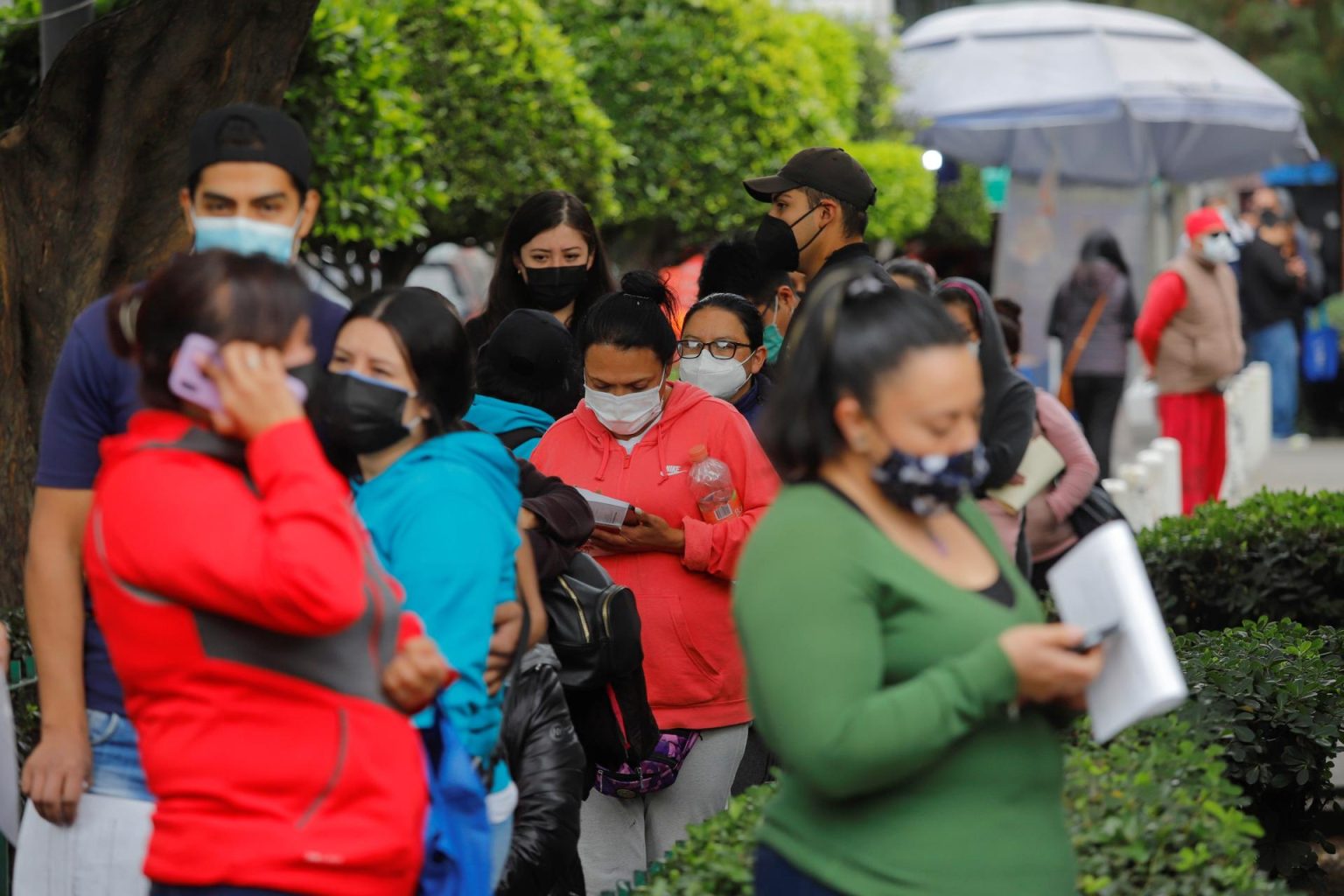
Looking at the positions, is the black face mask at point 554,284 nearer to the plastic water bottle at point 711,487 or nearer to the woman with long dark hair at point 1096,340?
the plastic water bottle at point 711,487

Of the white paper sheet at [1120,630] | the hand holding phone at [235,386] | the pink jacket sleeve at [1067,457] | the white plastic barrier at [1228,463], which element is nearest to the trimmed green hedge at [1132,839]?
the white paper sheet at [1120,630]

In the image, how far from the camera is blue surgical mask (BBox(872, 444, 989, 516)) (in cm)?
264

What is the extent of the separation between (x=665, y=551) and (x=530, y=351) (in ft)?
2.10

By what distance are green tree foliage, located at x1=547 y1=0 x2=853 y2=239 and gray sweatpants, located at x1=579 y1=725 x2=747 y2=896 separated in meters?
9.26

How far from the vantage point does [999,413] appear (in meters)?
5.38

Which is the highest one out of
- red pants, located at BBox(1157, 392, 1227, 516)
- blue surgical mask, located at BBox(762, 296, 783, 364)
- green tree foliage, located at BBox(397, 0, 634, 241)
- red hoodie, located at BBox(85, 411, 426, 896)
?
red hoodie, located at BBox(85, 411, 426, 896)

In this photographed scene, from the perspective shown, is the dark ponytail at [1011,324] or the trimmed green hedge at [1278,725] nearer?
the trimmed green hedge at [1278,725]

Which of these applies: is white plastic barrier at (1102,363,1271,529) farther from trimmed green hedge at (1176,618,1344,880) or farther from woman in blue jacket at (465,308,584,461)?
woman in blue jacket at (465,308,584,461)

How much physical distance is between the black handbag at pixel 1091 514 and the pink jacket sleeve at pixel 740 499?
A: 2.34 meters

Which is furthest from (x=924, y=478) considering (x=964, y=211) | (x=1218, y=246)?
(x=964, y=211)

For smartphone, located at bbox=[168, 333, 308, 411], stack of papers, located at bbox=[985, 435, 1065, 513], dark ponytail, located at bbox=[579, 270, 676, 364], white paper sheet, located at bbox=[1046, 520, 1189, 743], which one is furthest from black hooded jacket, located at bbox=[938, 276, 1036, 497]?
smartphone, located at bbox=[168, 333, 308, 411]

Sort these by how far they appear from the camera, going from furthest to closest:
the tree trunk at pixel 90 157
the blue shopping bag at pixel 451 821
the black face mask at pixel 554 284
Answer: the black face mask at pixel 554 284, the tree trunk at pixel 90 157, the blue shopping bag at pixel 451 821

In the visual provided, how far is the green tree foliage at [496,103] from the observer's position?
11.0m

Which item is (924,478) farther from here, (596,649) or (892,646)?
(596,649)
